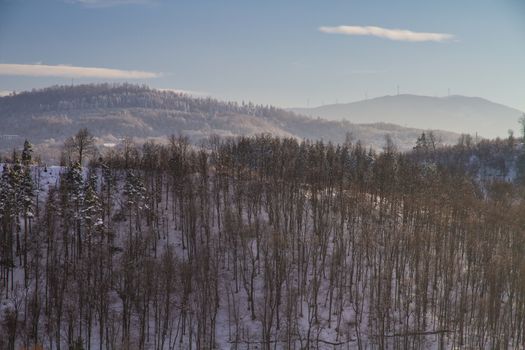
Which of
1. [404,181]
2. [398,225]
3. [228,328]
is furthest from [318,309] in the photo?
[404,181]

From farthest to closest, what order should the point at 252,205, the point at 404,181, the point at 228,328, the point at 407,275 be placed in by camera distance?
the point at 404,181 → the point at 252,205 → the point at 407,275 → the point at 228,328

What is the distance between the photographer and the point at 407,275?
72875 millimetres

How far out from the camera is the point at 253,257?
6762 centimetres

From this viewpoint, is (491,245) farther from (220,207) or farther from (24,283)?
(24,283)

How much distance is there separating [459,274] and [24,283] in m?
54.8


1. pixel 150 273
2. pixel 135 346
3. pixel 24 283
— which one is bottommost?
pixel 135 346

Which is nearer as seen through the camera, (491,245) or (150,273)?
(150,273)

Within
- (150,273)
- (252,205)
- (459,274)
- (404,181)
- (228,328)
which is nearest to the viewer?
(150,273)

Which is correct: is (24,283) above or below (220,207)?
below

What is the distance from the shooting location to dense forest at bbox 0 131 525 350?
56969mm

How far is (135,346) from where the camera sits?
56406 mm

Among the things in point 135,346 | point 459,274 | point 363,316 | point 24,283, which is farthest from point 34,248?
point 459,274

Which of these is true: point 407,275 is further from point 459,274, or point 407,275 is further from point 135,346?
point 135,346

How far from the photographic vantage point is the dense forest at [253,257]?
57.0 meters
